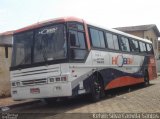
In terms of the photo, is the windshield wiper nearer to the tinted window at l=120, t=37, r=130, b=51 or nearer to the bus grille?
the bus grille

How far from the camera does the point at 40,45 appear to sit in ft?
42.4

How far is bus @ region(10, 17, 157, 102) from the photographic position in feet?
40.4

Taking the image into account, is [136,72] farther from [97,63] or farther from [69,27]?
[69,27]

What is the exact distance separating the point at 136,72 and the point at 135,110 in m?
10.4

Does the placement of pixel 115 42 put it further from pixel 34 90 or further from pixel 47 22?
pixel 34 90

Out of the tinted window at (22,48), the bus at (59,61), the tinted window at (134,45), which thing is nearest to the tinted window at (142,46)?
the tinted window at (134,45)

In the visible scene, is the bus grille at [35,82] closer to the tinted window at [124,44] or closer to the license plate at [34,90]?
the license plate at [34,90]

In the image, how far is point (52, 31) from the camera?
12773 mm

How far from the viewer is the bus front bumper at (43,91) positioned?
39.7 feet

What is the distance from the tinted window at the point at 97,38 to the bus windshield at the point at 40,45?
234cm

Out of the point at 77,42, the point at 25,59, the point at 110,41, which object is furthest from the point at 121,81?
the point at 25,59

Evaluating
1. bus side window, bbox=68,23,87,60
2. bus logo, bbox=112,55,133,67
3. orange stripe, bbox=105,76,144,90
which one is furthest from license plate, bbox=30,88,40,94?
bus logo, bbox=112,55,133,67

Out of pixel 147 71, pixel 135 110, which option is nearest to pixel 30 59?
pixel 135 110

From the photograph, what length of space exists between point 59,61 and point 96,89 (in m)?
2.80
